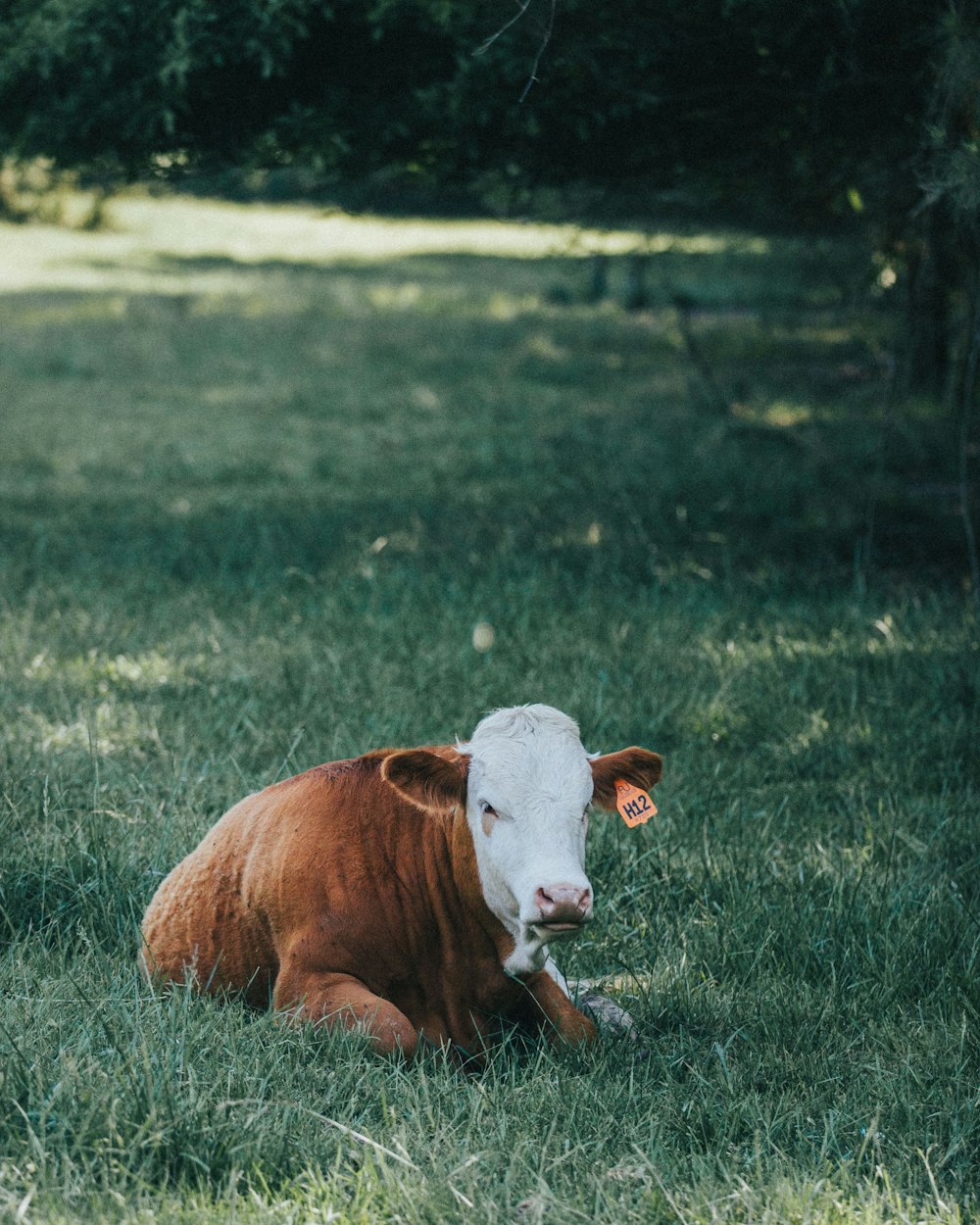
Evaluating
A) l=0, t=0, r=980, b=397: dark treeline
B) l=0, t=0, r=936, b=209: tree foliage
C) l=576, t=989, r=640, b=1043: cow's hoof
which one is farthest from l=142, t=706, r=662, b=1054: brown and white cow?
l=0, t=0, r=936, b=209: tree foliage

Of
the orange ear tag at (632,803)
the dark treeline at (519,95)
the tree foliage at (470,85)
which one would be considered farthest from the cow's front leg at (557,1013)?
the tree foliage at (470,85)

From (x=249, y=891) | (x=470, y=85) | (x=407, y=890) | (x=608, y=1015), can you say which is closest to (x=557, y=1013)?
(x=608, y=1015)

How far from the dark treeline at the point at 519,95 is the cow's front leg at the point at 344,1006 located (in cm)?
407

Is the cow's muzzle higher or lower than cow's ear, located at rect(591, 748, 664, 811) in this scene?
lower

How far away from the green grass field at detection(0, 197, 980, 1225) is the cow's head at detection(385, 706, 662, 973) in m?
0.38

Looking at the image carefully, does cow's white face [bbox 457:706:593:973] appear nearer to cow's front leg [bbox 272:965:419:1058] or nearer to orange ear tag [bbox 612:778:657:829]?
orange ear tag [bbox 612:778:657:829]

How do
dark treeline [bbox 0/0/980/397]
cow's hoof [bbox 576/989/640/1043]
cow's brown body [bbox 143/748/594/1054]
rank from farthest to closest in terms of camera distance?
dark treeline [bbox 0/0/980/397]
cow's hoof [bbox 576/989/640/1043]
cow's brown body [bbox 143/748/594/1054]

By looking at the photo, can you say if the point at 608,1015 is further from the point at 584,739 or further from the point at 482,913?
the point at 584,739

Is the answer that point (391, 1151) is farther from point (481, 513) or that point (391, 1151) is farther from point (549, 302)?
point (549, 302)

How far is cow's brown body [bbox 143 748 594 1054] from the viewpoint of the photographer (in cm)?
338

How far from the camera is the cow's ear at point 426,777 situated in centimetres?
330

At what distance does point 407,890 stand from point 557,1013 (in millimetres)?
465

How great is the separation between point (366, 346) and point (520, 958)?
1611 cm

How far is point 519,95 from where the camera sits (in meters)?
7.34
